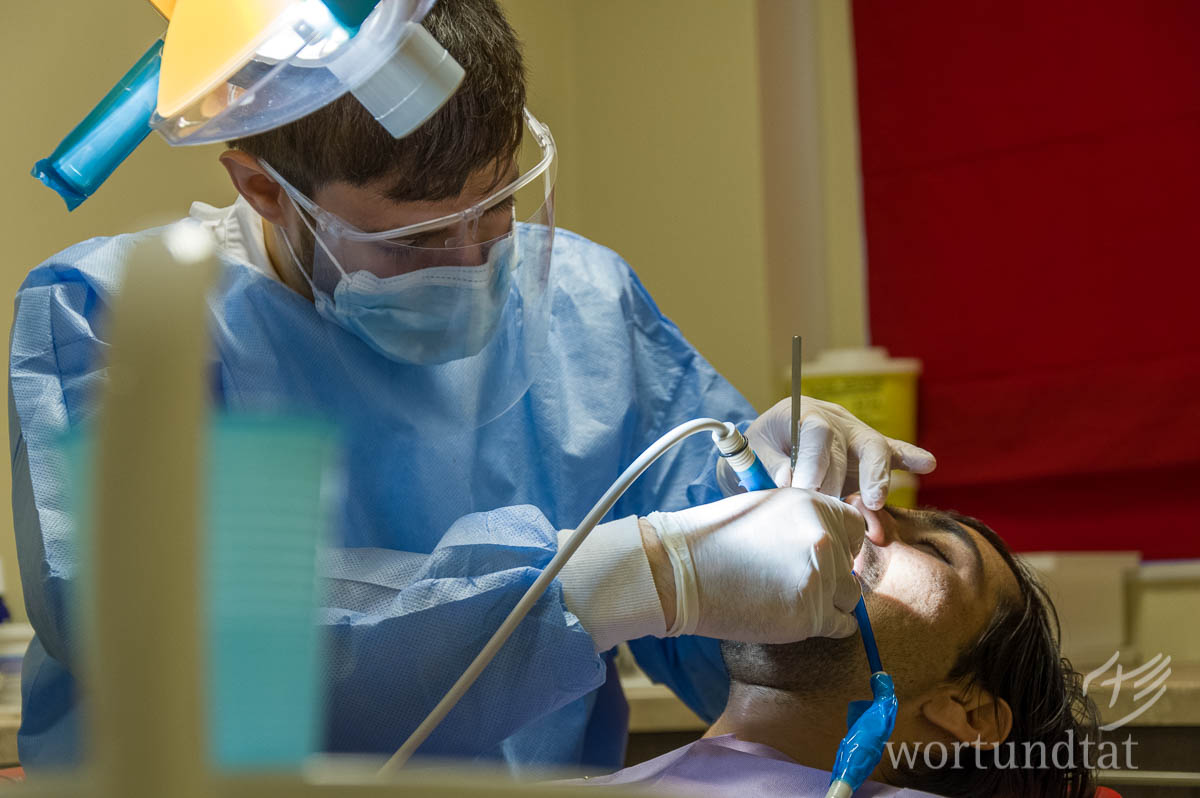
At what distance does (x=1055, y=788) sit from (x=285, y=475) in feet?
4.65

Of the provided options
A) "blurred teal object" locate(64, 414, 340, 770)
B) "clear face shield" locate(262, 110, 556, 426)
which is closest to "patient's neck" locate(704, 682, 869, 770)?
"clear face shield" locate(262, 110, 556, 426)

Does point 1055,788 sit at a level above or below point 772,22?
below

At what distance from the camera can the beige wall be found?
172 centimetres

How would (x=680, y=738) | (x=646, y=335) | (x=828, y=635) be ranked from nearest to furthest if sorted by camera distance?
(x=828, y=635)
(x=646, y=335)
(x=680, y=738)

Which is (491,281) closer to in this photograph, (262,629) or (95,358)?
(95,358)

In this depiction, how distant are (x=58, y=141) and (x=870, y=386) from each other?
1.74 metres

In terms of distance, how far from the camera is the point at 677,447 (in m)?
1.53

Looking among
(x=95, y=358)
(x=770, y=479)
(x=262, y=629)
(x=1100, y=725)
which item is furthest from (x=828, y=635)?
(x=262, y=629)

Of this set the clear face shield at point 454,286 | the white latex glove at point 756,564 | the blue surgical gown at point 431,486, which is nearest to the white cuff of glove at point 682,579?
the white latex glove at point 756,564

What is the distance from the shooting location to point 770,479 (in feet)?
4.09

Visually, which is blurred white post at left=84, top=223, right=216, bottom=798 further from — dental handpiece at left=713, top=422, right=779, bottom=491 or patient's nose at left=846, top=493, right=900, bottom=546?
patient's nose at left=846, top=493, right=900, bottom=546


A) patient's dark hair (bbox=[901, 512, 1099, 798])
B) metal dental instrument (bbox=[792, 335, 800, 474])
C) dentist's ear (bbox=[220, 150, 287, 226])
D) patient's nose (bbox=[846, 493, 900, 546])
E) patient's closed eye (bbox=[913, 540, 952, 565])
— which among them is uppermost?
dentist's ear (bbox=[220, 150, 287, 226])

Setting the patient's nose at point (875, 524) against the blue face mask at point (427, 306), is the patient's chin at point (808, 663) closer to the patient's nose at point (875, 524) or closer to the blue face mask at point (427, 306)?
the patient's nose at point (875, 524)

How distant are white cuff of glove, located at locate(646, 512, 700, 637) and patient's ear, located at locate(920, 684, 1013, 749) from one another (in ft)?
1.43
